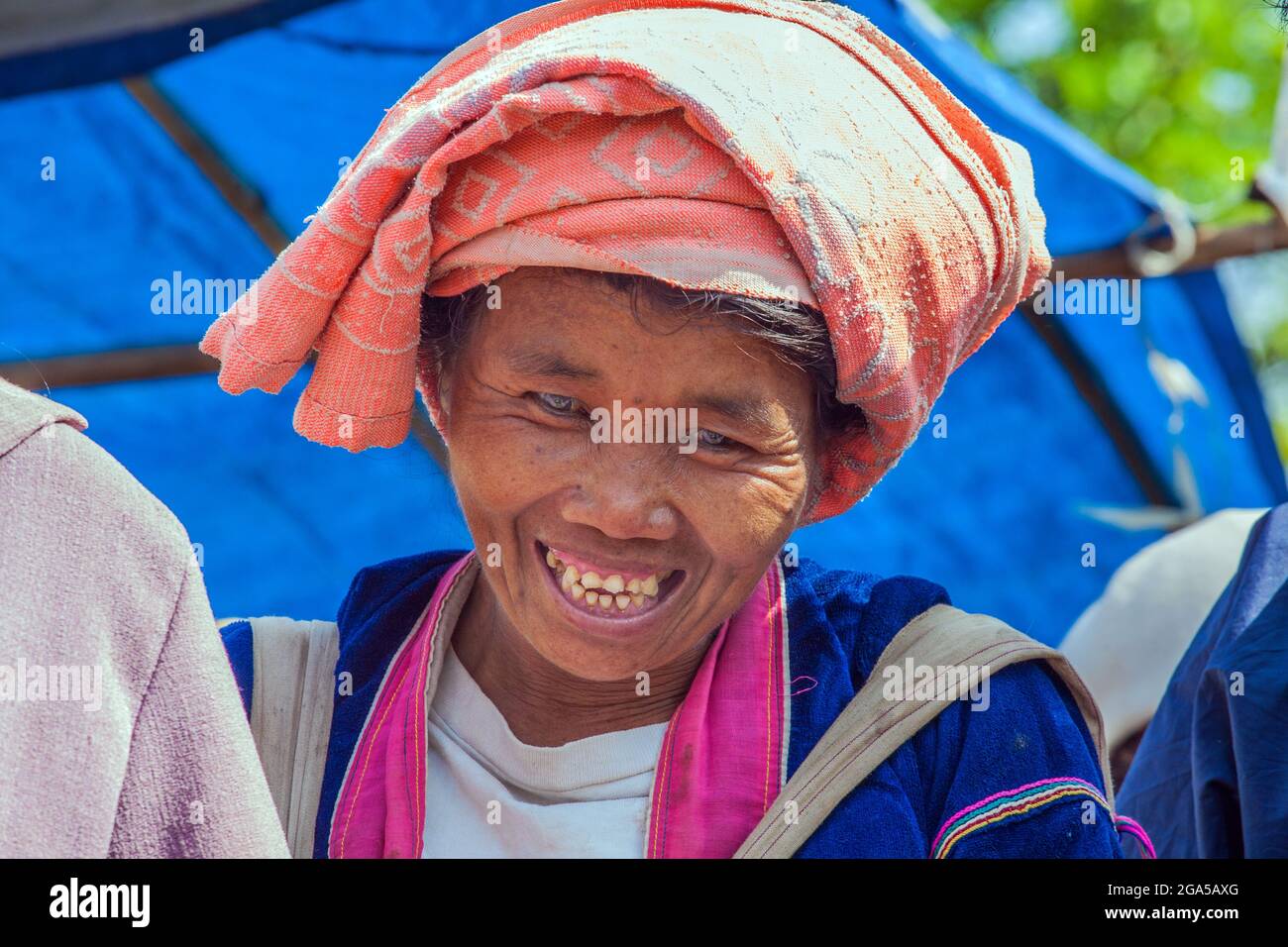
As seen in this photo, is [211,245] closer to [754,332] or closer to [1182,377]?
[754,332]

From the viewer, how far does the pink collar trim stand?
2111mm

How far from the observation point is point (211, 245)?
3.71 meters

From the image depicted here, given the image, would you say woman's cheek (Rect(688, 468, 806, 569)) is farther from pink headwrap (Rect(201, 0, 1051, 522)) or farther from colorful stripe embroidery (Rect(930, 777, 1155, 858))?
colorful stripe embroidery (Rect(930, 777, 1155, 858))

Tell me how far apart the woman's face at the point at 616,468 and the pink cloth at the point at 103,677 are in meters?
0.62

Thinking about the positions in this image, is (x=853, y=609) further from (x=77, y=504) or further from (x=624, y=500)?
(x=77, y=504)

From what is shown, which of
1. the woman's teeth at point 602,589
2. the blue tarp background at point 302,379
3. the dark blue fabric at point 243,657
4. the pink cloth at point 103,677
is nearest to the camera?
the pink cloth at point 103,677

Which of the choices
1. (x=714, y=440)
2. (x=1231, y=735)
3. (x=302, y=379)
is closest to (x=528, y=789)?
(x=714, y=440)

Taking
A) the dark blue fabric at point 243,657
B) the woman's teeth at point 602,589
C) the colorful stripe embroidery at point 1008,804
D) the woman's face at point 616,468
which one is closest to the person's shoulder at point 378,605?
the dark blue fabric at point 243,657

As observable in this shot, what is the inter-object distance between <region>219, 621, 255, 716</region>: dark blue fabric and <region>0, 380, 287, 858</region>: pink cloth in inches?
28.9

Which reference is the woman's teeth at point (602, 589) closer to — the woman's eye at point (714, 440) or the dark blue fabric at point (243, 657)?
the woman's eye at point (714, 440)

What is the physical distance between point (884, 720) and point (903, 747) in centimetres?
4

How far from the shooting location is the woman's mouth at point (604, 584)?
2076mm

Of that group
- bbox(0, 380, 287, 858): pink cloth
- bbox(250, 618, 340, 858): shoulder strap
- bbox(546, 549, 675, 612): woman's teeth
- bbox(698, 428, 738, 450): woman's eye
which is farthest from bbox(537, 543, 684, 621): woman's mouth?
bbox(0, 380, 287, 858): pink cloth

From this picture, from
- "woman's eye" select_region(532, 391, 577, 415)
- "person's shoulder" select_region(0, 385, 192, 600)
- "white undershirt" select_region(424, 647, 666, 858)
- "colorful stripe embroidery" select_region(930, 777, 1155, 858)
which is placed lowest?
"colorful stripe embroidery" select_region(930, 777, 1155, 858)
